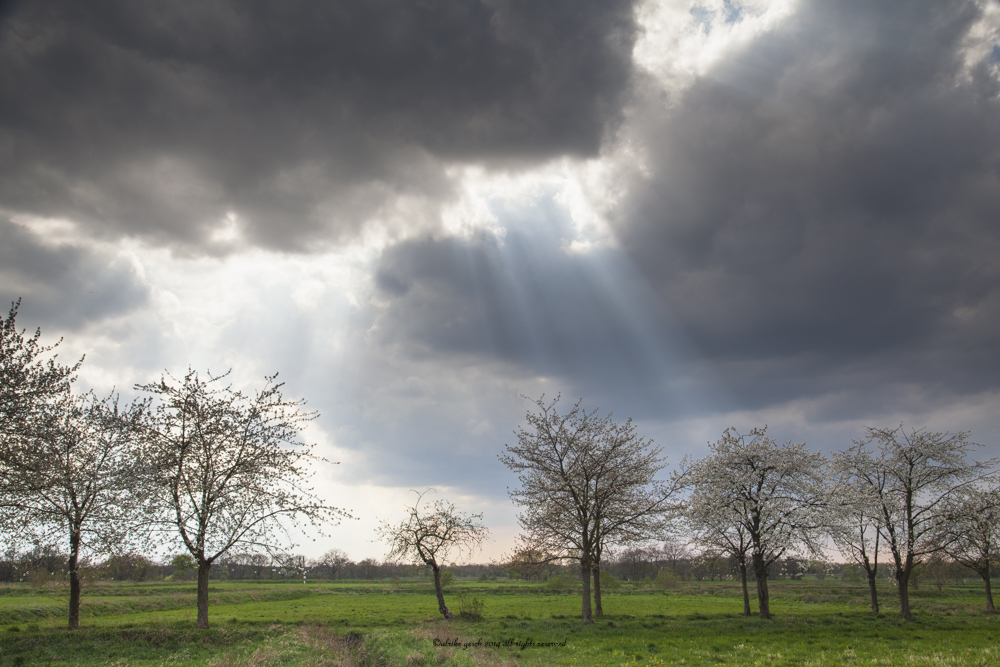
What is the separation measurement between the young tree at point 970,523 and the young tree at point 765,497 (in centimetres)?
786

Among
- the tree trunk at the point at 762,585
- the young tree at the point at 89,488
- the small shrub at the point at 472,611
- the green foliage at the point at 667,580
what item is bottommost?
the green foliage at the point at 667,580

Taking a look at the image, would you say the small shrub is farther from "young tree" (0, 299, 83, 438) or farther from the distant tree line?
"young tree" (0, 299, 83, 438)

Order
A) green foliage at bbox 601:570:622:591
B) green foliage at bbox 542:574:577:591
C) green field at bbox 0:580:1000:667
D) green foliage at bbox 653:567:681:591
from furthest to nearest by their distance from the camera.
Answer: green foliage at bbox 653:567:681:591
green foliage at bbox 542:574:577:591
green foliage at bbox 601:570:622:591
green field at bbox 0:580:1000:667

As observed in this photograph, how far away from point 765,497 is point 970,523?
11.7 metres

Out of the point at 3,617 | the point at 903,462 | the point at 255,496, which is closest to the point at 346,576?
the point at 3,617

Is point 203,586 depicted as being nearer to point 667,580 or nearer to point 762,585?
point 762,585

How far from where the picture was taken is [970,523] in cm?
2828

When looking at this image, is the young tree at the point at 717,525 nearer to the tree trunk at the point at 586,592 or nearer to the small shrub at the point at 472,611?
the tree trunk at the point at 586,592

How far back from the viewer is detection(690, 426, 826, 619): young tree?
91.1 ft

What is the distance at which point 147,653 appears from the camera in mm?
18391

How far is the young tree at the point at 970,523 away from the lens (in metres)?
28.4

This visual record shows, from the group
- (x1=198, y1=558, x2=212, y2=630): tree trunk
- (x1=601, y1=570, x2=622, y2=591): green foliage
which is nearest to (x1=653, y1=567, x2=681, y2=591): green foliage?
(x1=601, y1=570, x2=622, y2=591): green foliage

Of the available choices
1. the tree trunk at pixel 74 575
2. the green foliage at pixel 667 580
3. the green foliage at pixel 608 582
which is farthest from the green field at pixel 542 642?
the green foliage at pixel 667 580

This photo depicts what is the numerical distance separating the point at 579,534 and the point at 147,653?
68.4ft
